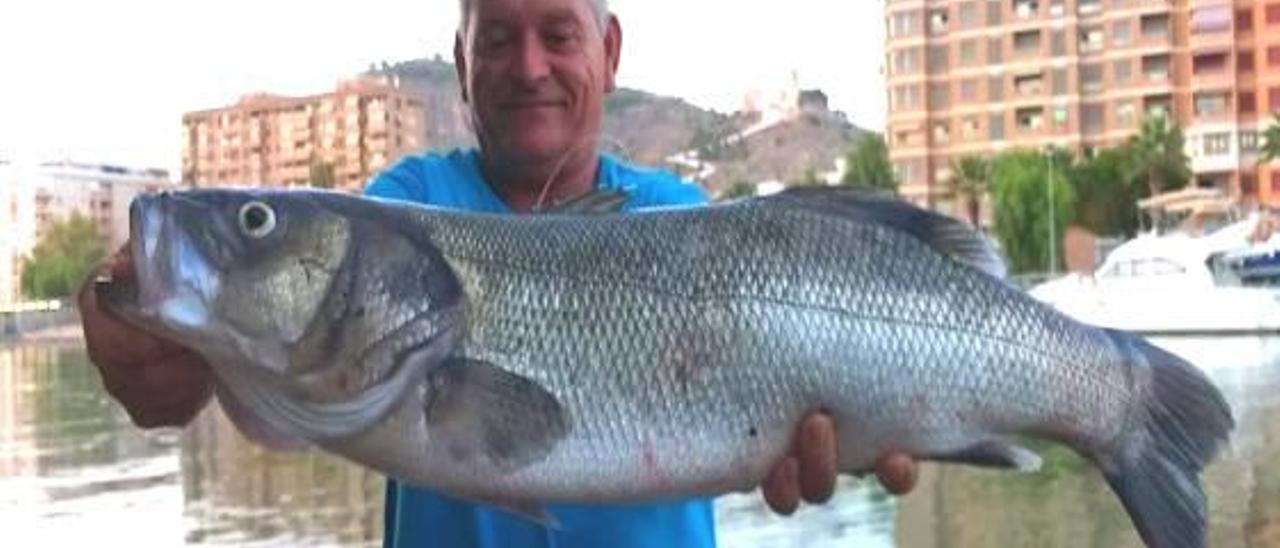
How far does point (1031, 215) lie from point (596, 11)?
63494mm

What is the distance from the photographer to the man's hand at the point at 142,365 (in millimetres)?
2740

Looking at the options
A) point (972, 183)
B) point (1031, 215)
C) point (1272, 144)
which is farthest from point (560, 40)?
point (972, 183)

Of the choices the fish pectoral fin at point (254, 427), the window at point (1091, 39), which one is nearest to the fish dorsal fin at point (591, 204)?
the fish pectoral fin at point (254, 427)

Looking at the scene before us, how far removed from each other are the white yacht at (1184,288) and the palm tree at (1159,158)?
97.7 ft

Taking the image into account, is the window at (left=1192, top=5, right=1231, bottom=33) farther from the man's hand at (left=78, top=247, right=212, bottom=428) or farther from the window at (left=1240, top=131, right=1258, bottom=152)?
the man's hand at (left=78, top=247, right=212, bottom=428)

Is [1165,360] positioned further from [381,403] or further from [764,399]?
[381,403]

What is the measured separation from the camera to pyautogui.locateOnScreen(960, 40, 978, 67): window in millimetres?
91938

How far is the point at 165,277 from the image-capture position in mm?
2508

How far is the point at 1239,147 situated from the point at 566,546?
276ft

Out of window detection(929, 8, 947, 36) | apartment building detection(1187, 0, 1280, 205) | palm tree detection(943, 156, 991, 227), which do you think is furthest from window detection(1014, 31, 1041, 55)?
palm tree detection(943, 156, 991, 227)

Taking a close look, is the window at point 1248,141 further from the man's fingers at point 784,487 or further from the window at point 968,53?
the man's fingers at point 784,487

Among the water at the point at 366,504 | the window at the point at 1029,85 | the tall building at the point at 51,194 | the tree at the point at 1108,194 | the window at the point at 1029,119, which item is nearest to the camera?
the water at the point at 366,504

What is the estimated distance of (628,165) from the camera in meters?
3.48

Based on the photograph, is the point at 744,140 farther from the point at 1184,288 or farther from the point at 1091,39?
the point at 1184,288
